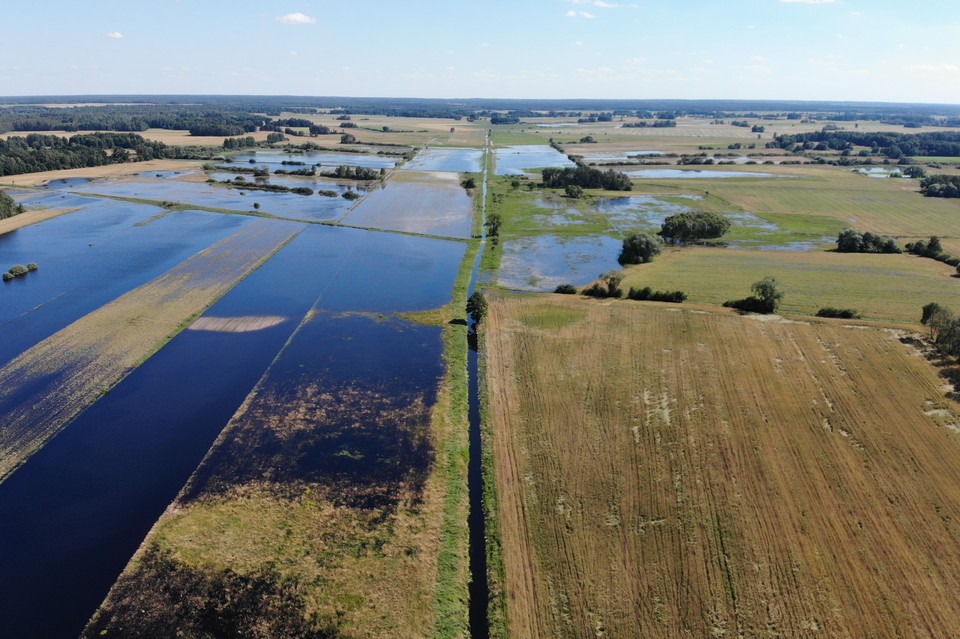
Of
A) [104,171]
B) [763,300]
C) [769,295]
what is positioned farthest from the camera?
[104,171]

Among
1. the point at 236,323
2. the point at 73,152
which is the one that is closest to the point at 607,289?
the point at 236,323

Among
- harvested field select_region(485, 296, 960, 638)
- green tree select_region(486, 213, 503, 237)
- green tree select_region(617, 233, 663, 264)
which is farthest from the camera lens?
green tree select_region(486, 213, 503, 237)

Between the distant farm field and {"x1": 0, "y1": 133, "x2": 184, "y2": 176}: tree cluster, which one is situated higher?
{"x1": 0, "y1": 133, "x2": 184, "y2": 176}: tree cluster

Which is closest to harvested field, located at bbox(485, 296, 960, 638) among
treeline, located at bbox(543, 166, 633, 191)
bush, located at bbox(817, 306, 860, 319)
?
bush, located at bbox(817, 306, 860, 319)

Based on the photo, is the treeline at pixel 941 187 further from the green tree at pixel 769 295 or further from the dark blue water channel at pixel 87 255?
the dark blue water channel at pixel 87 255

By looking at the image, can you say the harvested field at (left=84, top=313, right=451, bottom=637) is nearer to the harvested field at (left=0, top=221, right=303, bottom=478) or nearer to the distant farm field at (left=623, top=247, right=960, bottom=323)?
the harvested field at (left=0, top=221, right=303, bottom=478)

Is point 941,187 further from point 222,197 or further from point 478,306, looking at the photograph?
point 222,197

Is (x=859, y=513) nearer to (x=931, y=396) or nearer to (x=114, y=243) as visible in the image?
(x=931, y=396)
